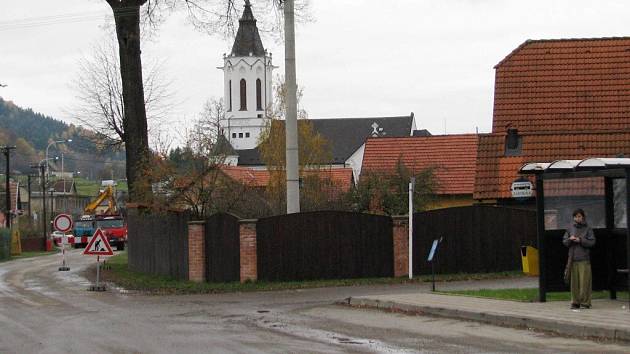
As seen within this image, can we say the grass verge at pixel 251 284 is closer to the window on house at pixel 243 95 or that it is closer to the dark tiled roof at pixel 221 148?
the dark tiled roof at pixel 221 148

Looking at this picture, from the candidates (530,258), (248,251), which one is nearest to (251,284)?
(248,251)

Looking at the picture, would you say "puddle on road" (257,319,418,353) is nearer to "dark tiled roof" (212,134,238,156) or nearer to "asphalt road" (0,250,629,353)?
"asphalt road" (0,250,629,353)

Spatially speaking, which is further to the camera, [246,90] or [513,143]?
[246,90]

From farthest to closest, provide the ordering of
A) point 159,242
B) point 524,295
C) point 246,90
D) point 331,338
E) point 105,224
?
1. point 246,90
2. point 105,224
3. point 159,242
4. point 524,295
5. point 331,338

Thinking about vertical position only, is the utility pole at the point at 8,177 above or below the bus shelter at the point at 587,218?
above

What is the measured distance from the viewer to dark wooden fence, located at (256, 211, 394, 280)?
26.5 meters

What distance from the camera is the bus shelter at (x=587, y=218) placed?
57.2 feet

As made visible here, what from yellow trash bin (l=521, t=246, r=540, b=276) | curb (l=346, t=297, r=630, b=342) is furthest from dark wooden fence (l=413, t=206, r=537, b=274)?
curb (l=346, t=297, r=630, b=342)

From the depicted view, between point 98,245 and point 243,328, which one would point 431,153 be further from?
point 243,328

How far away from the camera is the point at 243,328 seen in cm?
1614

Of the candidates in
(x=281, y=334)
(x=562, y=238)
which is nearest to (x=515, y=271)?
(x=562, y=238)

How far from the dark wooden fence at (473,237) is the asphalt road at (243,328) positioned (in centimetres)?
335

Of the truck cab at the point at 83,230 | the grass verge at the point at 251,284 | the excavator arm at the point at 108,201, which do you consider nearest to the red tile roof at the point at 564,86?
the grass verge at the point at 251,284

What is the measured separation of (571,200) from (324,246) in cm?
962
